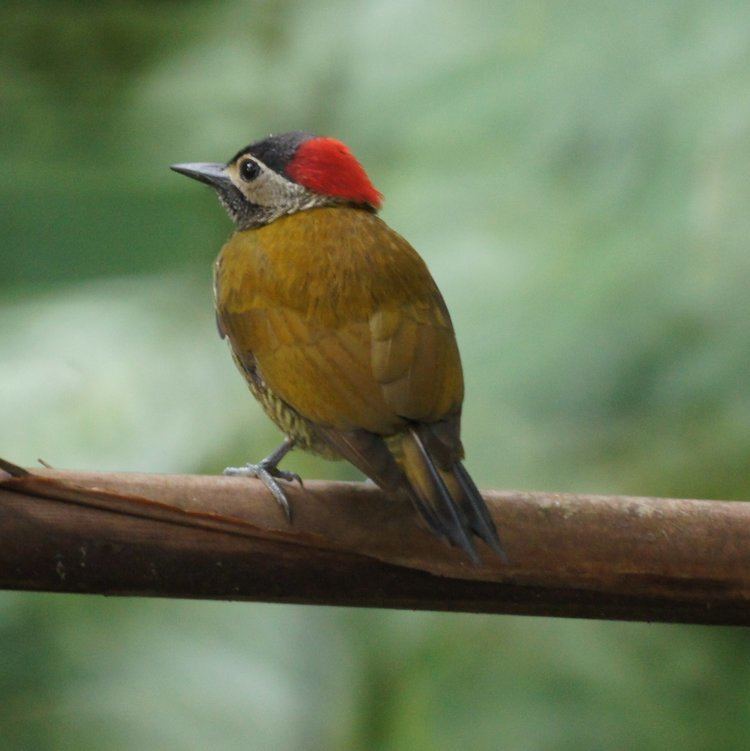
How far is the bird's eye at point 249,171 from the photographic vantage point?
289cm

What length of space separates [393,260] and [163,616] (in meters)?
0.77

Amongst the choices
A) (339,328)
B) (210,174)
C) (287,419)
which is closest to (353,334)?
(339,328)

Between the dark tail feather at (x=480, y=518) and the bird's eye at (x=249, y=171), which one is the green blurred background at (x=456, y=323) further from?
the dark tail feather at (x=480, y=518)

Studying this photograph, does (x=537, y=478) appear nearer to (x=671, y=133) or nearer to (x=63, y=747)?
(x=671, y=133)

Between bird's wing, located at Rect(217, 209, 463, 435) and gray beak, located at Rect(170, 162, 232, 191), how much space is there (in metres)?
0.29

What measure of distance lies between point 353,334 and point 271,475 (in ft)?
1.16

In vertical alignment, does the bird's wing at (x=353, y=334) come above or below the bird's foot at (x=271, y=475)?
above

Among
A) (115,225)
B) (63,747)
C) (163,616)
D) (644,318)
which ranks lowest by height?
(63,747)

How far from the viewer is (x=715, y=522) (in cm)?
183

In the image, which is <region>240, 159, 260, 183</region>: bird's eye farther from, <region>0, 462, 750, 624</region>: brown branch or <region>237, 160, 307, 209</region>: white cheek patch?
<region>0, 462, 750, 624</region>: brown branch

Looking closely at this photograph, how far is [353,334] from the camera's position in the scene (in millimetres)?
2312

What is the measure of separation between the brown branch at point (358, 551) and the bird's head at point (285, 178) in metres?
0.98

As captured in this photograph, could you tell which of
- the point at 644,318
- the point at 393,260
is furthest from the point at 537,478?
the point at 393,260

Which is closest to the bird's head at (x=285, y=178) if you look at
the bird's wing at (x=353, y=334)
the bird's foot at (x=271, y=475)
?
the bird's wing at (x=353, y=334)
